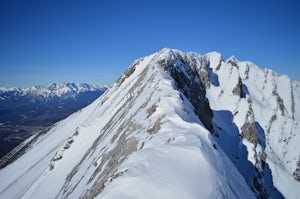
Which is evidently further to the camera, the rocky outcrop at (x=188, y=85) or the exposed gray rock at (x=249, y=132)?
A: the exposed gray rock at (x=249, y=132)

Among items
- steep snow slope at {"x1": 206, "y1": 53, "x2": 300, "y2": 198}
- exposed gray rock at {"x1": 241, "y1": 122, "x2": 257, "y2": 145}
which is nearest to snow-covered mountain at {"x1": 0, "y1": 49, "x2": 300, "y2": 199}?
exposed gray rock at {"x1": 241, "y1": 122, "x2": 257, "y2": 145}

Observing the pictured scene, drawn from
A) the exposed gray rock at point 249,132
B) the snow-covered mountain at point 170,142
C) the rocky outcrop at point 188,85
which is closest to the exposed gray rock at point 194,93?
the rocky outcrop at point 188,85

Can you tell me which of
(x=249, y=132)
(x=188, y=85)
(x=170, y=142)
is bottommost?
(x=170, y=142)

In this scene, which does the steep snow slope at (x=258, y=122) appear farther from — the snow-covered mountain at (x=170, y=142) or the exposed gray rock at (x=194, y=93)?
the exposed gray rock at (x=194, y=93)

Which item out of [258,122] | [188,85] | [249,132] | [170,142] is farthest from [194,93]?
[258,122]

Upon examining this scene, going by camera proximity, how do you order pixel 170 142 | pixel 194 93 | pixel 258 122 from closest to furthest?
pixel 170 142 → pixel 194 93 → pixel 258 122

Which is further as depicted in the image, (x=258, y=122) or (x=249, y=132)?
(x=258, y=122)

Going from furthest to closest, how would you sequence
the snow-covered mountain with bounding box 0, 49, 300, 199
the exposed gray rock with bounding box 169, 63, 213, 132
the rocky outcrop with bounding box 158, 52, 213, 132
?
the exposed gray rock with bounding box 169, 63, 213, 132 < the rocky outcrop with bounding box 158, 52, 213, 132 < the snow-covered mountain with bounding box 0, 49, 300, 199

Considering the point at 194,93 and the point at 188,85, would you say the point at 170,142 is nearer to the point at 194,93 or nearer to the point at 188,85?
the point at 188,85

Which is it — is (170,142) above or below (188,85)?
below

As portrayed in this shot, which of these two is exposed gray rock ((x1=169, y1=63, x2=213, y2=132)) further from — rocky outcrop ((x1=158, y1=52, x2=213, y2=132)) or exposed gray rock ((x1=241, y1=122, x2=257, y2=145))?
exposed gray rock ((x1=241, y1=122, x2=257, y2=145))
